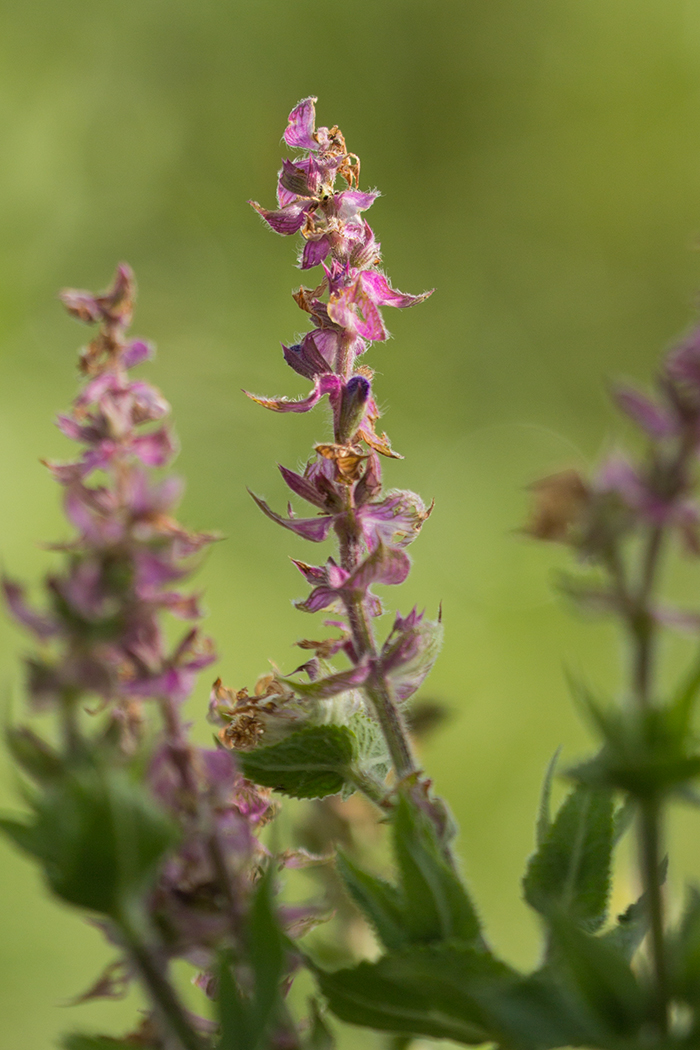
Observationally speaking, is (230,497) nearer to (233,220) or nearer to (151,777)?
(233,220)

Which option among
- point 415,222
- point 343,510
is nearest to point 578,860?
point 343,510

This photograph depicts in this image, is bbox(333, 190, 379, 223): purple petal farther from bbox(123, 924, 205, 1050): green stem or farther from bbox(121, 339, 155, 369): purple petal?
bbox(123, 924, 205, 1050): green stem

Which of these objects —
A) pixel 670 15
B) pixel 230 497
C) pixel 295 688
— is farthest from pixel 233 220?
pixel 295 688

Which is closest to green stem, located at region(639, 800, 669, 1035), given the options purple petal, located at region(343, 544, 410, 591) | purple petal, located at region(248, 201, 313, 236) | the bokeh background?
purple petal, located at region(343, 544, 410, 591)

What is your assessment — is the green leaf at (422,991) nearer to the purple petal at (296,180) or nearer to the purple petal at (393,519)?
the purple petal at (393,519)

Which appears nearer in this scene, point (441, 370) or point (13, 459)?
point (13, 459)

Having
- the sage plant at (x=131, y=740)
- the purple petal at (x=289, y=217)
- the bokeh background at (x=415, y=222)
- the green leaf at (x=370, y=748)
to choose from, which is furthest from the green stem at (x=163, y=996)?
the bokeh background at (x=415, y=222)
